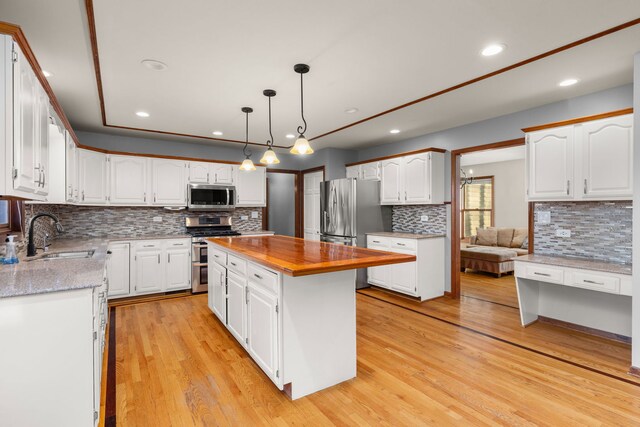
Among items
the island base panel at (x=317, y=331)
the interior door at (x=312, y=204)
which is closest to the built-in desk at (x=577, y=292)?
the island base panel at (x=317, y=331)

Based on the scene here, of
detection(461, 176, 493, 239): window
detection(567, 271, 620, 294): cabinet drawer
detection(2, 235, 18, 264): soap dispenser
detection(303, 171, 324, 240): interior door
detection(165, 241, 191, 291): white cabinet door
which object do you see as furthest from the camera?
detection(461, 176, 493, 239): window

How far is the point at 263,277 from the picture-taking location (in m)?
2.38

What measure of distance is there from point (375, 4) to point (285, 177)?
5945mm

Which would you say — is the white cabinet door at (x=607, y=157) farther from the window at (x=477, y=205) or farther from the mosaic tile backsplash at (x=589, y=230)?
the window at (x=477, y=205)

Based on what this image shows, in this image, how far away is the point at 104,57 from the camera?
2492 mm

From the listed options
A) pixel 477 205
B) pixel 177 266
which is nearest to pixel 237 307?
pixel 177 266

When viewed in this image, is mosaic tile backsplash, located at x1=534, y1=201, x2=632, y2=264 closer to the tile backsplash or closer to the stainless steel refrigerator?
the stainless steel refrigerator

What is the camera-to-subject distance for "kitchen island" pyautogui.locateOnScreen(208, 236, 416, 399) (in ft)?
7.06

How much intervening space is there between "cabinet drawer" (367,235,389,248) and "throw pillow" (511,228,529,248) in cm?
350

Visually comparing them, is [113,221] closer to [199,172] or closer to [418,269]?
[199,172]

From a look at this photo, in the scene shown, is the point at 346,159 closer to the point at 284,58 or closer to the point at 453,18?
the point at 284,58

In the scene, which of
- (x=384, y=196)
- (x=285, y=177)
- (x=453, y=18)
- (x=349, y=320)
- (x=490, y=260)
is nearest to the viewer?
(x=453, y=18)

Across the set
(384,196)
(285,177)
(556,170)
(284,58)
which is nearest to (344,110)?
(284,58)

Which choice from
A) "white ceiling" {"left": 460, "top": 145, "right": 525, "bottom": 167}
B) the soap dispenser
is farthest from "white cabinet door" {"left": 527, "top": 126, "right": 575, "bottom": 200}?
the soap dispenser
